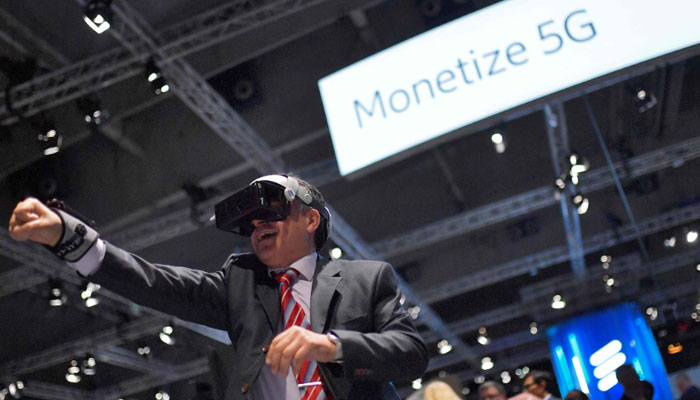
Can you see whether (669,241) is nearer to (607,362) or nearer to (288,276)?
(607,362)

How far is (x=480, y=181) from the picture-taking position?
11148 millimetres

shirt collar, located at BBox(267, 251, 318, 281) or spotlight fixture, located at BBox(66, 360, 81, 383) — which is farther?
spotlight fixture, located at BBox(66, 360, 81, 383)

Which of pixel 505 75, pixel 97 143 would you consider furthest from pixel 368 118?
pixel 97 143

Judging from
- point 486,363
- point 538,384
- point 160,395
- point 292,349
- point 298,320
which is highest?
point 486,363

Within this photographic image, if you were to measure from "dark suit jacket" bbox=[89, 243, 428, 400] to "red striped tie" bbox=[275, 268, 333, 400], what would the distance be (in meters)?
0.03

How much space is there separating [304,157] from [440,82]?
4.33 metres

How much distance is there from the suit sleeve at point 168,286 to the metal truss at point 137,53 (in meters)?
5.63

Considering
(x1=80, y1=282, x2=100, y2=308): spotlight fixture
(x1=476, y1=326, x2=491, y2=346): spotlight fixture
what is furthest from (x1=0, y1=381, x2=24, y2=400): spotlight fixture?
(x1=476, y1=326, x2=491, y2=346): spotlight fixture

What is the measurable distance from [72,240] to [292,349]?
1.78 feet

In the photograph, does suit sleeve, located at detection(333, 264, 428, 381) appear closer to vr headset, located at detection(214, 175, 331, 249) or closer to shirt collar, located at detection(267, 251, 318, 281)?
shirt collar, located at detection(267, 251, 318, 281)

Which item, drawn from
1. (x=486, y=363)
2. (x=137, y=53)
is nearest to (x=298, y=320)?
(x=137, y=53)

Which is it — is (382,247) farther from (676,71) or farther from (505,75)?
(505,75)

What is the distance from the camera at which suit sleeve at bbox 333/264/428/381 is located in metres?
1.53

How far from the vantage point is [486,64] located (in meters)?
5.28
